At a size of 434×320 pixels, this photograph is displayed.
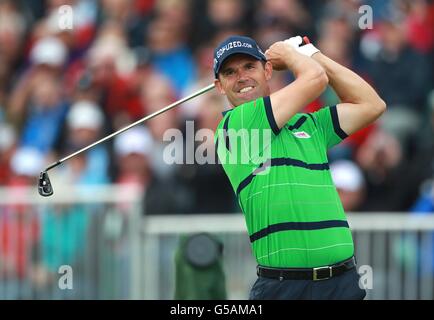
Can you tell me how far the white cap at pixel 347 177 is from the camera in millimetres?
10477

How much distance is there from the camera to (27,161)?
39.2ft

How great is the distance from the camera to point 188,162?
1083cm

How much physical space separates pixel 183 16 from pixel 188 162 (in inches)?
101

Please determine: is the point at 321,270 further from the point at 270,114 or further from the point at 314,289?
the point at 270,114

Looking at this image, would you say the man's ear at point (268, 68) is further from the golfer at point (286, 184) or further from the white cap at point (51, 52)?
the white cap at point (51, 52)

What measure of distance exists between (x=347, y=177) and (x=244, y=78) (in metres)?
4.45

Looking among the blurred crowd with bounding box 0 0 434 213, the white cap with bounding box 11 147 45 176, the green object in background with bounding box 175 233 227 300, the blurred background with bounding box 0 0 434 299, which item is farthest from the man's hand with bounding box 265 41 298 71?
the white cap with bounding box 11 147 45 176

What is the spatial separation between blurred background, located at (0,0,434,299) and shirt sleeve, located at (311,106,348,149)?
3.52m

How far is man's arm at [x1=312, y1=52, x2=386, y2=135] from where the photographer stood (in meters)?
6.48

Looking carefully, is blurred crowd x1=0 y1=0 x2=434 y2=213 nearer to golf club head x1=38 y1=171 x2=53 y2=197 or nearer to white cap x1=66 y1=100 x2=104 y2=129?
white cap x1=66 y1=100 x2=104 y2=129

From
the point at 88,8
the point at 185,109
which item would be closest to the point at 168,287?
the point at 185,109
